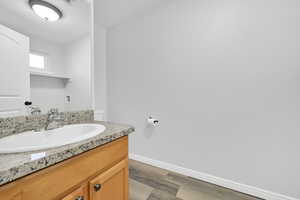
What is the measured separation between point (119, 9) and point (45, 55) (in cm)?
141

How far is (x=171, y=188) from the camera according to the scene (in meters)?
1.41

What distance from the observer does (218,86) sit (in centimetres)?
143

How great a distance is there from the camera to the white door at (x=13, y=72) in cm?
72

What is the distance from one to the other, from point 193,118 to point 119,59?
151cm

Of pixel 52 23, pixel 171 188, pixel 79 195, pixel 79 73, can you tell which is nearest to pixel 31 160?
pixel 79 195

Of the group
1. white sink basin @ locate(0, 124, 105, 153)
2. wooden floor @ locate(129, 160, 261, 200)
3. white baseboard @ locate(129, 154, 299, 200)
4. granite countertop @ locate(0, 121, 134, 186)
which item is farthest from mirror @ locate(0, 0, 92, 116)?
white baseboard @ locate(129, 154, 299, 200)

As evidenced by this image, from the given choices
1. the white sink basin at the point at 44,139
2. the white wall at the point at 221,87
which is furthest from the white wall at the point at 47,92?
the white wall at the point at 221,87

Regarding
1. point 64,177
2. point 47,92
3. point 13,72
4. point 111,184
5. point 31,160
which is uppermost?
point 13,72

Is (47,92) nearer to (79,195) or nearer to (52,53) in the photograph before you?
(52,53)

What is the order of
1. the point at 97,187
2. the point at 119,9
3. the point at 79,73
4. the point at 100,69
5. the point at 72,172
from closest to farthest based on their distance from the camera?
1. the point at 72,172
2. the point at 97,187
3. the point at 79,73
4. the point at 119,9
5. the point at 100,69

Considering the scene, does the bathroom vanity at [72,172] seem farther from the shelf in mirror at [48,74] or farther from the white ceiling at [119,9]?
the white ceiling at [119,9]

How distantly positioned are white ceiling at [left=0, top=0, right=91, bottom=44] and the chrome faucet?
545 millimetres

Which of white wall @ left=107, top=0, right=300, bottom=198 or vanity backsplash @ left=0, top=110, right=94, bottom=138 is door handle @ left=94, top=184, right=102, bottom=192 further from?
white wall @ left=107, top=0, right=300, bottom=198

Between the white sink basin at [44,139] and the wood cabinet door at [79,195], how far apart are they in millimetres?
221
